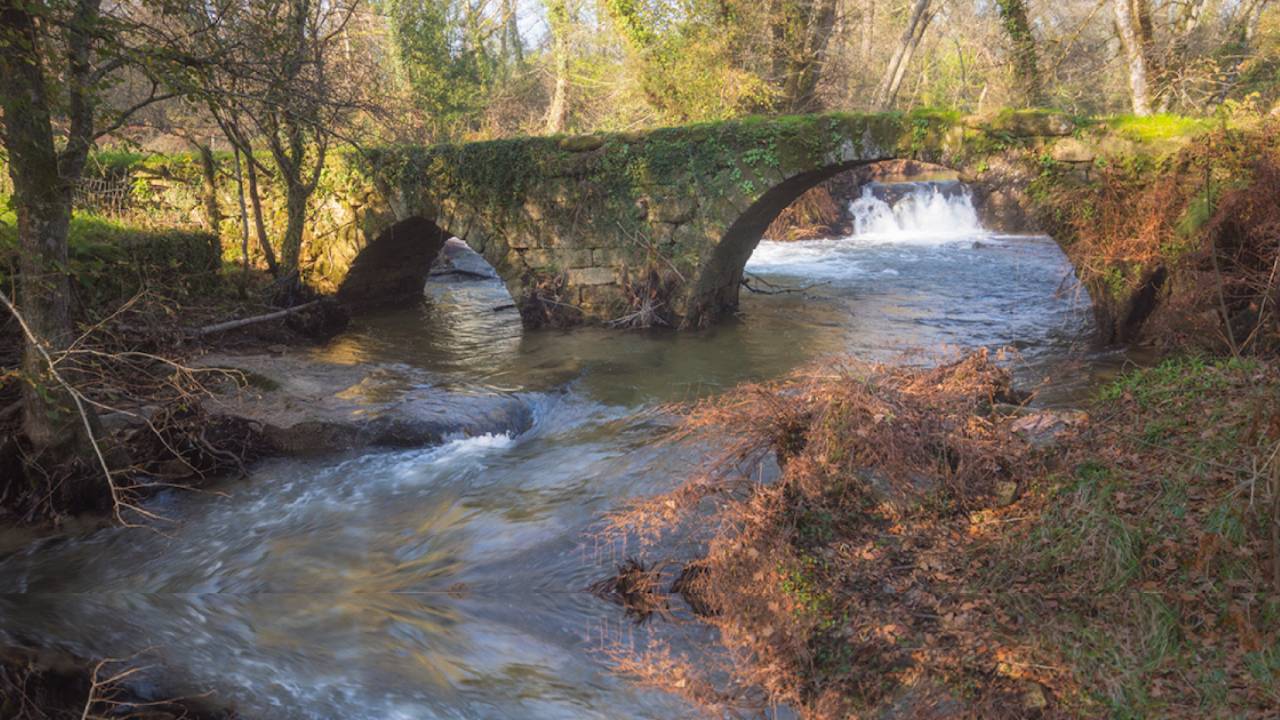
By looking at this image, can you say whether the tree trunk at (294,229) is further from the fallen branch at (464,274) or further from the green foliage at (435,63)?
the green foliage at (435,63)

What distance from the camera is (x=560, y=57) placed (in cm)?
1827

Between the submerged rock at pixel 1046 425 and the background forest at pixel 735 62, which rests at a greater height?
the background forest at pixel 735 62

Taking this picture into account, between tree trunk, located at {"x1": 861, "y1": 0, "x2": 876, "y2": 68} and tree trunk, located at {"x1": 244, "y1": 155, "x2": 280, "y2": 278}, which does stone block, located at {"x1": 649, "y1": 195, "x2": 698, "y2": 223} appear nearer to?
tree trunk, located at {"x1": 244, "y1": 155, "x2": 280, "y2": 278}

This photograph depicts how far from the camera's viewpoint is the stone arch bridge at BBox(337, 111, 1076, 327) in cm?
901

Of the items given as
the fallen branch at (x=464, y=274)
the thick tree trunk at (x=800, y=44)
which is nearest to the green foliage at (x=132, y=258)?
the fallen branch at (x=464, y=274)

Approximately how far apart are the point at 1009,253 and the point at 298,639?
14479mm

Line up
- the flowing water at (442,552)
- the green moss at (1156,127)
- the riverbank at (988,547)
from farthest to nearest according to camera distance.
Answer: the green moss at (1156,127) → the flowing water at (442,552) → the riverbank at (988,547)

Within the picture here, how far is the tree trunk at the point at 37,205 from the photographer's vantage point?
14.9ft

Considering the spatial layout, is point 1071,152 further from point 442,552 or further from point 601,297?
point 442,552

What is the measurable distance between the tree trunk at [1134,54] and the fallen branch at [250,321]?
10.0 m

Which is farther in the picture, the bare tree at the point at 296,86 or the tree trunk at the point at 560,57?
the tree trunk at the point at 560,57

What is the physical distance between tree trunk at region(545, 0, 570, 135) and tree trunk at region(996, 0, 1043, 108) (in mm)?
8304

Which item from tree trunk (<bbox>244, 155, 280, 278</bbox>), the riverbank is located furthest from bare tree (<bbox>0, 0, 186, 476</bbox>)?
tree trunk (<bbox>244, 155, 280, 278</bbox>)

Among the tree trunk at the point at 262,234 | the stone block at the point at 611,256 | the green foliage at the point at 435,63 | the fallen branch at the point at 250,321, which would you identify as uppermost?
the green foliage at the point at 435,63
